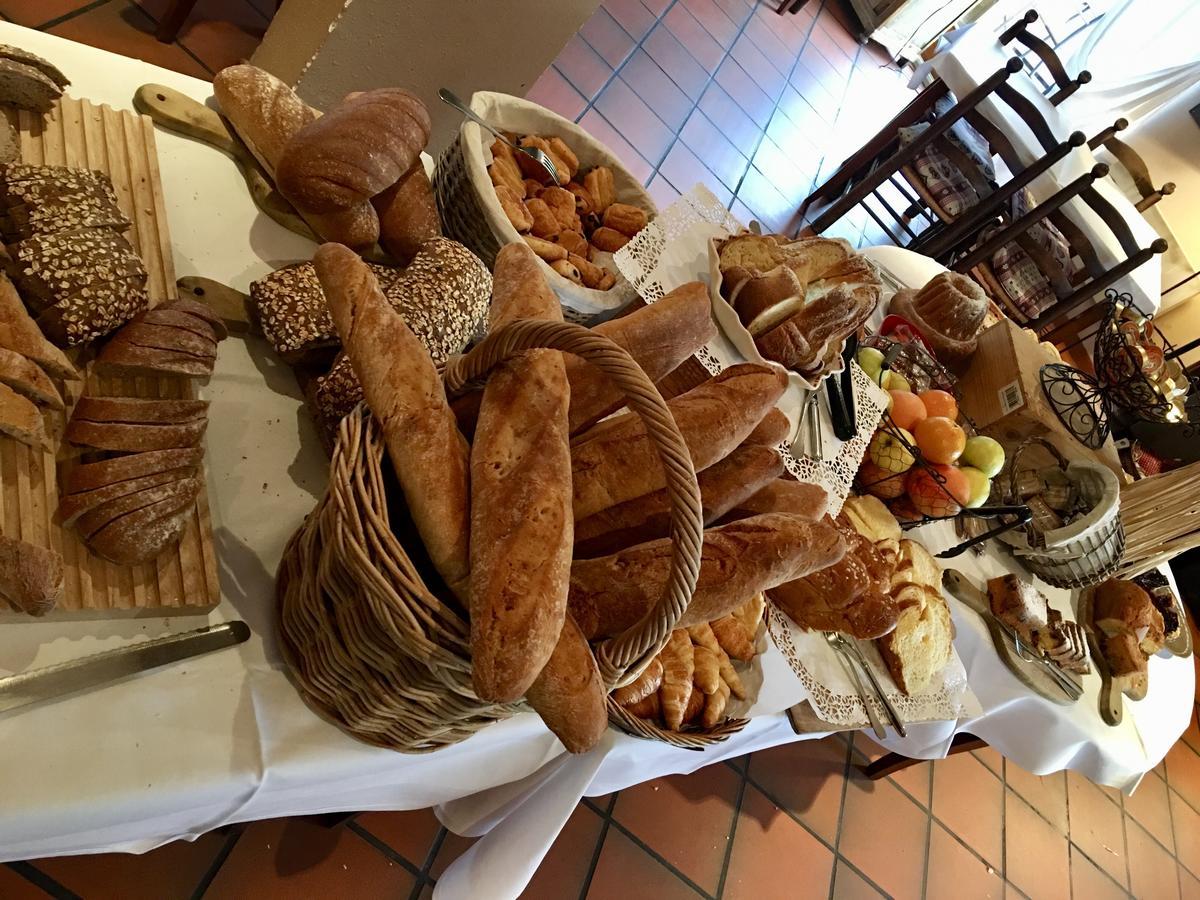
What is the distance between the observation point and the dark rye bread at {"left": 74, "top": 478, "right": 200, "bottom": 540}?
620 mm

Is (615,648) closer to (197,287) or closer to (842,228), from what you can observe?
(197,287)

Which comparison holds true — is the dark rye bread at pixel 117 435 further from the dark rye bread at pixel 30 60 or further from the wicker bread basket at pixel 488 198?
the wicker bread basket at pixel 488 198

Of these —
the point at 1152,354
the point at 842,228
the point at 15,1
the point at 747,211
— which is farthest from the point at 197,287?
the point at 842,228

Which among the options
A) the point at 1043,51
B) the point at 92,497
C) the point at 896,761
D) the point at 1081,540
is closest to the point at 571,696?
the point at 92,497

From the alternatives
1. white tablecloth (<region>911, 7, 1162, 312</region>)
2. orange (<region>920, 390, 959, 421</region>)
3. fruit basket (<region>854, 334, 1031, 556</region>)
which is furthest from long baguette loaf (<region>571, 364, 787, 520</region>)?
white tablecloth (<region>911, 7, 1162, 312</region>)

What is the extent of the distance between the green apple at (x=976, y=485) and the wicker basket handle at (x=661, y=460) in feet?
3.82

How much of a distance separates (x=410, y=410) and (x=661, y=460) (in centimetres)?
21

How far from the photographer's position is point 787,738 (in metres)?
1.26

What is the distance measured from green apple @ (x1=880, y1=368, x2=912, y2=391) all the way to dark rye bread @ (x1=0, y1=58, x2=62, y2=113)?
1459mm

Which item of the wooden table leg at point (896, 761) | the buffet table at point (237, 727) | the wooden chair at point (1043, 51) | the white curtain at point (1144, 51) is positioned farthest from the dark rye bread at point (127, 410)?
the white curtain at point (1144, 51)

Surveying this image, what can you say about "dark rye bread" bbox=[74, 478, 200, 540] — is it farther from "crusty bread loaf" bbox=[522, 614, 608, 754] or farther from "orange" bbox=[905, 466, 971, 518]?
"orange" bbox=[905, 466, 971, 518]

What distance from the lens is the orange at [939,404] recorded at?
1.55m

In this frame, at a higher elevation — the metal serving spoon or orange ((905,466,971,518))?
orange ((905,466,971,518))

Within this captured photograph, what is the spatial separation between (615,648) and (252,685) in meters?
0.37
